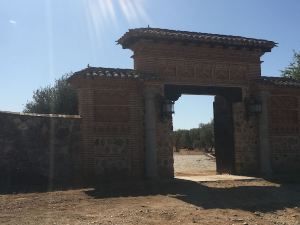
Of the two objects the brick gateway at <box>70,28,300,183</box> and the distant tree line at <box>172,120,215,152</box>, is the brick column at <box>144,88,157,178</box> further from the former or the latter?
the distant tree line at <box>172,120,215,152</box>

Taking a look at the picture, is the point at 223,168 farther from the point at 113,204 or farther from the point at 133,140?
the point at 113,204

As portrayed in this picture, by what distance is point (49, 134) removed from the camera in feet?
46.9

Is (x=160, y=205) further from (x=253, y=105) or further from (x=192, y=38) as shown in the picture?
(x=253, y=105)

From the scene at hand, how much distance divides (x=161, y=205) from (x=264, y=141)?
25.4ft

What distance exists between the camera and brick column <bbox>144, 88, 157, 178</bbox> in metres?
15.0

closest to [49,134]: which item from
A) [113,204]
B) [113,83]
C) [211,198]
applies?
[113,83]

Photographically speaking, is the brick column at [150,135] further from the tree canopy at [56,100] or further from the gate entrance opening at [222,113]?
the tree canopy at [56,100]

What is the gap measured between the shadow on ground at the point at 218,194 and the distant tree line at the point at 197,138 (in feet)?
104

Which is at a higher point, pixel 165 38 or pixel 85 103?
pixel 165 38

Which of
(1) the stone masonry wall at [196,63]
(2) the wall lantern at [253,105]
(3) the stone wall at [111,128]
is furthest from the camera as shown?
(2) the wall lantern at [253,105]

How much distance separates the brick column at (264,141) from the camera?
669 inches

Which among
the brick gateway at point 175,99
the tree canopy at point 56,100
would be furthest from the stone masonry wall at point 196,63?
the tree canopy at point 56,100

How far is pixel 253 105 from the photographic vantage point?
55.9ft

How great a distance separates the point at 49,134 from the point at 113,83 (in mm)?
2699
